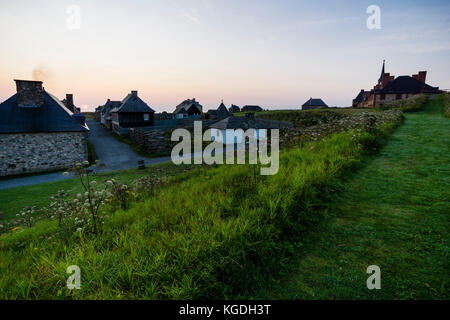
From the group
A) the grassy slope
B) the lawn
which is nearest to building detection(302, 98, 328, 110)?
the grassy slope

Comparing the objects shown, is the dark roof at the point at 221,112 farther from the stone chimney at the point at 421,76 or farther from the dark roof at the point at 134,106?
the stone chimney at the point at 421,76

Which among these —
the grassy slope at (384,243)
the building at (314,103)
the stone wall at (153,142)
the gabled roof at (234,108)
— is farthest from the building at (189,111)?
the grassy slope at (384,243)

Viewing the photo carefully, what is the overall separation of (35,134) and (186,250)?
23.7m

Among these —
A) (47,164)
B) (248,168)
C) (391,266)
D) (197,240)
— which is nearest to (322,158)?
(248,168)

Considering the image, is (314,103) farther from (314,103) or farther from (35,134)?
(35,134)

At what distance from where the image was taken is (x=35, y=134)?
1862 centimetres

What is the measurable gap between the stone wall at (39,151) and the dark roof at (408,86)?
69884 millimetres

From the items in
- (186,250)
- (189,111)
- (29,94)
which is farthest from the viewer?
(189,111)

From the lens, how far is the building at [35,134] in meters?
17.7

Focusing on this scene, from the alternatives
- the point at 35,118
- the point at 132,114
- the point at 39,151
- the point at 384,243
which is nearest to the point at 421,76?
the point at 132,114

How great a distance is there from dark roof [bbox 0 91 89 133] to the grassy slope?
2401cm

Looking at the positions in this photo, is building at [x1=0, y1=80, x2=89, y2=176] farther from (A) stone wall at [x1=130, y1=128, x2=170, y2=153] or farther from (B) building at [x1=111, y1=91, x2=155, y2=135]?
(B) building at [x1=111, y1=91, x2=155, y2=135]

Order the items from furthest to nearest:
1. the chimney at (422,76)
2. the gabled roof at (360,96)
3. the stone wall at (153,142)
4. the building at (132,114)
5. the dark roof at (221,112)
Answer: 1. the gabled roof at (360,96)
2. the chimney at (422,76)
3. the dark roof at (221,112)
4. the building at (132,114)
5. the stone wall at (153,142)

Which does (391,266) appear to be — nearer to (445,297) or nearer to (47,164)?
(445,297)
